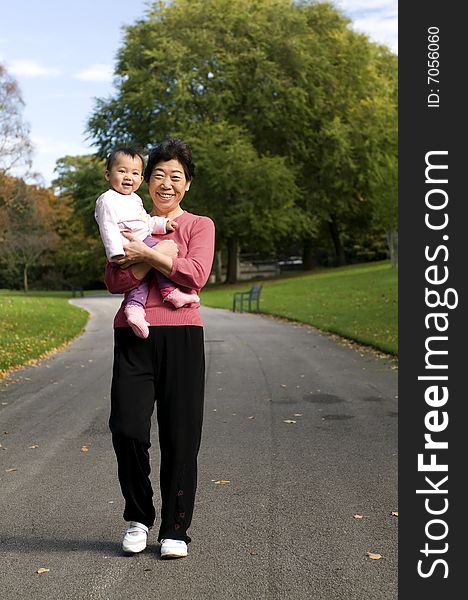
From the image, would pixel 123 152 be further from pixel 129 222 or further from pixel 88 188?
pixel 88 188

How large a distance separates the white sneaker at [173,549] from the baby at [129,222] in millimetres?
1118

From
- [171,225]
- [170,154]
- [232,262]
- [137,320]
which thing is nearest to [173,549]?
[137,320]

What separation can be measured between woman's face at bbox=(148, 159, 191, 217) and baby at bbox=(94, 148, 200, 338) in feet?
0.33

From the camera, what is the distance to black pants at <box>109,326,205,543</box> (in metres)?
4.56

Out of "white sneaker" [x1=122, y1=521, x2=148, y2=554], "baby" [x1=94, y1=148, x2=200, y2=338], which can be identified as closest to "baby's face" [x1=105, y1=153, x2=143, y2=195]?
"baby" [x1=94, y1=148, x2=200, y2=338]

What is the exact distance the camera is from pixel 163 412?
15.4ft

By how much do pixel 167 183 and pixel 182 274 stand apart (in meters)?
0.54

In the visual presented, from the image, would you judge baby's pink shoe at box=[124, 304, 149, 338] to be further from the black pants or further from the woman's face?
the woman's face

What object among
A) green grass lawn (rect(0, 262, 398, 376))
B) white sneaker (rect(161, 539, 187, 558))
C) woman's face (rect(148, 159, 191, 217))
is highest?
woman's face (rect(148, 159, 191, 217))

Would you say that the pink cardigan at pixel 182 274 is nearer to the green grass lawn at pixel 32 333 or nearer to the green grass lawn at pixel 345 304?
the green grass lawn at pixel 32 333

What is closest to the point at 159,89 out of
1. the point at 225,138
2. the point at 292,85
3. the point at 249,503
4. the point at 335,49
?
the point at 225,138

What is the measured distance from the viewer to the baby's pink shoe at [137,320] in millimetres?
4434

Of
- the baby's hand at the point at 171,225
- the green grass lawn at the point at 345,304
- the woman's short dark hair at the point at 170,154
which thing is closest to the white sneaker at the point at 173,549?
the baby's hand at the point at 171,225

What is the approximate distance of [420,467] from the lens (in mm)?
5258
